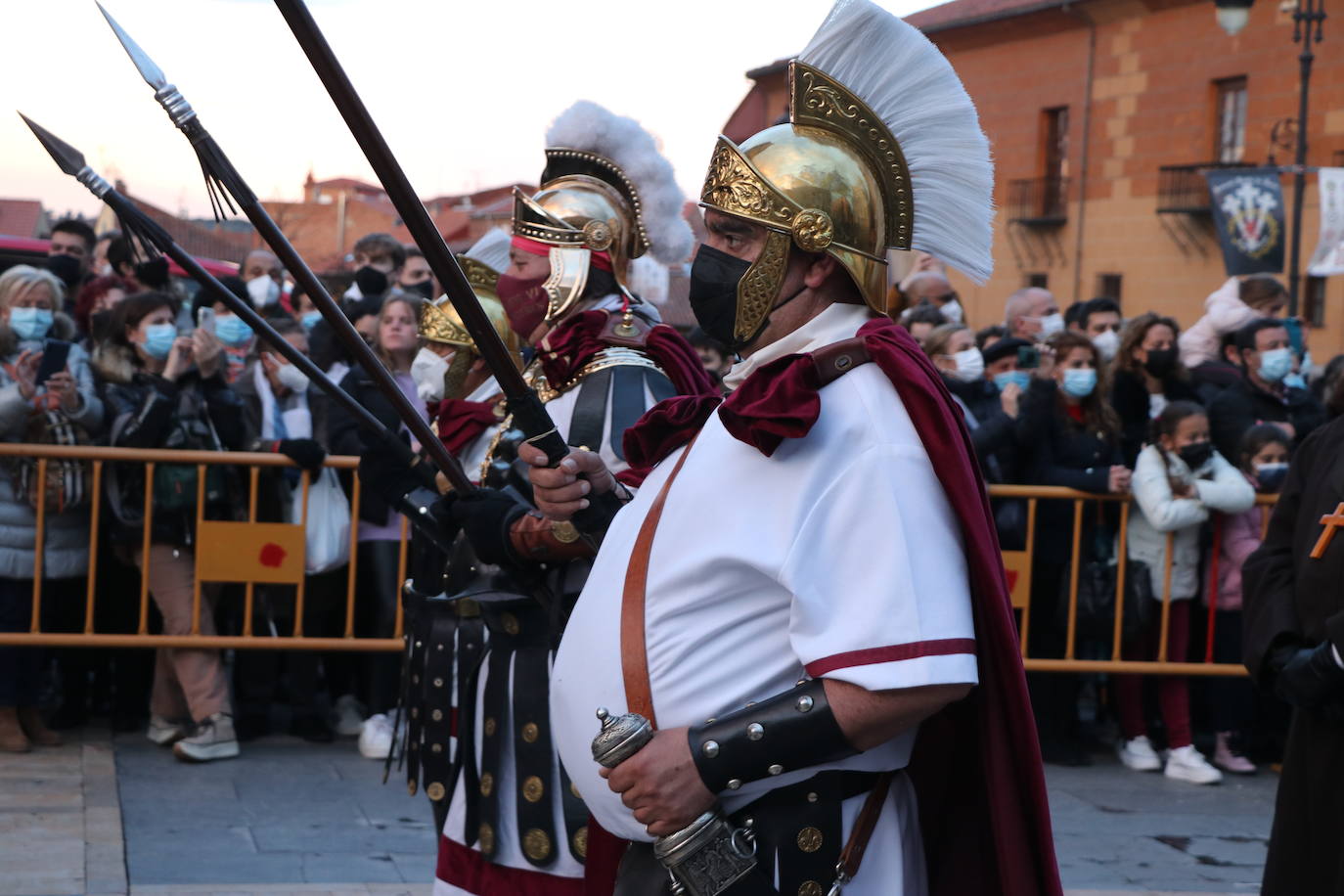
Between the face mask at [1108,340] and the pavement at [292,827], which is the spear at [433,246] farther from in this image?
the face mask at [1108,340]

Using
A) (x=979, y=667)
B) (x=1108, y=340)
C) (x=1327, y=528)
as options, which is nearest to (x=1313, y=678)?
(x=1327, y=528)

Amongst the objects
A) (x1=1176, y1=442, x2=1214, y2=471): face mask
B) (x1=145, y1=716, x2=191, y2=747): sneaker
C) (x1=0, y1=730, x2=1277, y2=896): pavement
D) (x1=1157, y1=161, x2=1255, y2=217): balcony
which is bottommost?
(x1=0, y1=730, x2=1277, y2=896): pavement

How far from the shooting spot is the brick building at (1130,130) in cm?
2922

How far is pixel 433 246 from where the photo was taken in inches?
109

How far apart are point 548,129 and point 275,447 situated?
339 centimetres

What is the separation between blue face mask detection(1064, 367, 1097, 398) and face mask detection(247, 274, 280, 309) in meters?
4.38

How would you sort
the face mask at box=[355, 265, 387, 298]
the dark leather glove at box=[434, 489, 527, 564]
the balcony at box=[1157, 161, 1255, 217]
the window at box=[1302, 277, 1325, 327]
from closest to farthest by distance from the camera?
the dark leather glove at box=[434, 489, 527, 564]
the face mask at box=[355, 265, 387, 298]
the window at box=[1302, 277, 1325, 327]
the balcony at box=[1157, 161, 1255, 217]

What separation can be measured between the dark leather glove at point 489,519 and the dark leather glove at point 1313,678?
195 cm

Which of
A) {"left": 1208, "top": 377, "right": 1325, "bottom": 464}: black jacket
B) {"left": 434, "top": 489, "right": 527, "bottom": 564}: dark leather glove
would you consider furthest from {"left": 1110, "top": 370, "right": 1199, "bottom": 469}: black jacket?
{"left": 434, "top": 489, "right": 527, "bottom": 564}: dark leather glove

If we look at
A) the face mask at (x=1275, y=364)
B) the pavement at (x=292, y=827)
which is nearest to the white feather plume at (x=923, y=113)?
the pavement at (x=292, y=827)

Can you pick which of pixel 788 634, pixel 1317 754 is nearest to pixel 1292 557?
pixel 1317 754

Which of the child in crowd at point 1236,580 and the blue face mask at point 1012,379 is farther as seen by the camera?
the blue face mask at point 1012,379

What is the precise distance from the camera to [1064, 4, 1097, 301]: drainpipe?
34125 millimetres

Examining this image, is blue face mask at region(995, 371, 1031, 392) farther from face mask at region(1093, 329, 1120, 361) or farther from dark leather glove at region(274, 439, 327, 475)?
dark leather glove at region(274, 439, 327, 475)
